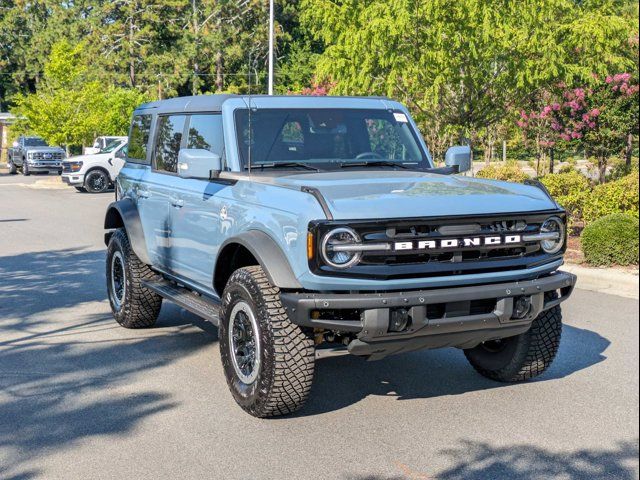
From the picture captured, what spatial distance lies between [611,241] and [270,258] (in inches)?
268

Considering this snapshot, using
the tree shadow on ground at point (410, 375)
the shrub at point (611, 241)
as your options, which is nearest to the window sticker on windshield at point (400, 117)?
the tree shadow on ground at point (410, 375)

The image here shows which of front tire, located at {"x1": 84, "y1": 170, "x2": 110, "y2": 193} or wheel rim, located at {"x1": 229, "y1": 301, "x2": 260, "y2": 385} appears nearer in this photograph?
wheel rim, located at {"x1": 229, "y1": 301, "x2": 260, "y2": 385}

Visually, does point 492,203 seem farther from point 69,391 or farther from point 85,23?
point 85,23

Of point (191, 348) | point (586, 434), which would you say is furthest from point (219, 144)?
point (586, 434)

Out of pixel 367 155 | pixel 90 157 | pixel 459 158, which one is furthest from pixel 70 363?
pixel 90 157

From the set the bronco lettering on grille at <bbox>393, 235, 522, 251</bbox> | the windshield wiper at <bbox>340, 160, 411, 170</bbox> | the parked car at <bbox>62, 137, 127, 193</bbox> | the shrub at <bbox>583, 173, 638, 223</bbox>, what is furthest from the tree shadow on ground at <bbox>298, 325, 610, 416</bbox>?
the parked car at <bbox>62, 137, 127, 193</bbox>

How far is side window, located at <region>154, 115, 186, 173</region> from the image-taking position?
283 inches

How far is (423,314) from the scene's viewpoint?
4828 mm

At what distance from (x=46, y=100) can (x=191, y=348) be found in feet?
109

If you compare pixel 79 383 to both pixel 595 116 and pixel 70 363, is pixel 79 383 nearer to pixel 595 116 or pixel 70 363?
pixel 70 363

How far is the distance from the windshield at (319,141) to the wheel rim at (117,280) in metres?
2.34

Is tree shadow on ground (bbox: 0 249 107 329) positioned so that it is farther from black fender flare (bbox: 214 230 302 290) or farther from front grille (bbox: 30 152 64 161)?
front grille (bbox: 30 152 64 161)

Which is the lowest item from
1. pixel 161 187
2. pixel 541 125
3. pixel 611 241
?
pixel 611 241

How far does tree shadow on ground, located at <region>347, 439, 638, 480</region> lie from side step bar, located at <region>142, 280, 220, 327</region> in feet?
6.49
